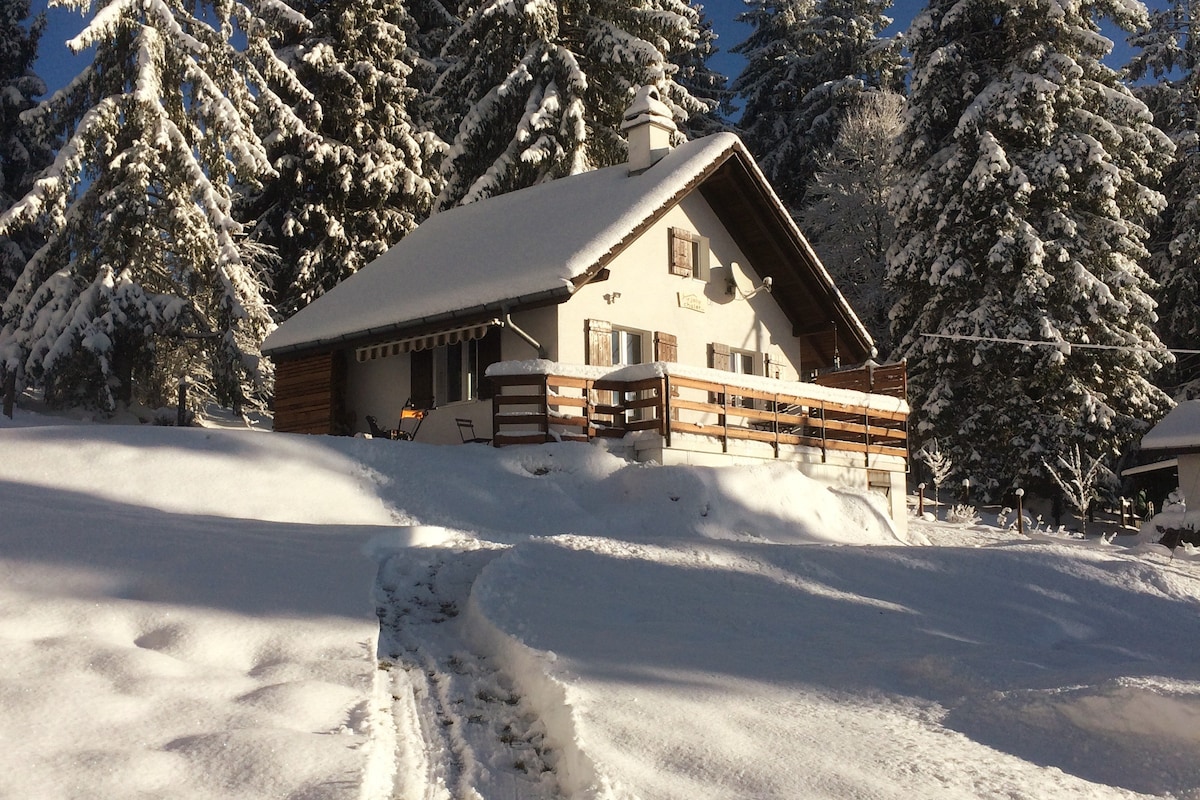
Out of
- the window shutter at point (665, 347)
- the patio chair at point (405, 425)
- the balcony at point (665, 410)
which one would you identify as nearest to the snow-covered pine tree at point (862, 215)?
the window shutter at point (665, 347)

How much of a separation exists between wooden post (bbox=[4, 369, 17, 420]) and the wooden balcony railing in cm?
1165

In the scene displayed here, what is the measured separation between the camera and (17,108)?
3619cm

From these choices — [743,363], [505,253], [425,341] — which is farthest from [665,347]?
[425,341]

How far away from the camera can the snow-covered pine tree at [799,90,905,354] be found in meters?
36.3

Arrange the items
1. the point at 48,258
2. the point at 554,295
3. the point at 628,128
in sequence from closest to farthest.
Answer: the point at 554,295 < the point at 628,128 < the point at 48,258

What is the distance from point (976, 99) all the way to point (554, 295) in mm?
16435

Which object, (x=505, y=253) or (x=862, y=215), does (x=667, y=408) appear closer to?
(x=505, y=253)

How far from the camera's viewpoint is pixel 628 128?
23047 mm

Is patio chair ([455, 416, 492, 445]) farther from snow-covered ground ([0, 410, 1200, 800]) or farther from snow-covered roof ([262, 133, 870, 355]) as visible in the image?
snow-covered ground ([0, 410, 1200, 800])

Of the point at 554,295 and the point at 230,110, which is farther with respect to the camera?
the point at 230,110

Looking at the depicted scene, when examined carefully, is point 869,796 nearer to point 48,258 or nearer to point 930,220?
point 48,258

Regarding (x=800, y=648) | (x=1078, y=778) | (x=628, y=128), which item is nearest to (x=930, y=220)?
(x=628, y=128)

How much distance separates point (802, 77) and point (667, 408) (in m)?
32.2

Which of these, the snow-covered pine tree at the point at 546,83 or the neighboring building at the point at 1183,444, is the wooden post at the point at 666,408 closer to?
the snow-covered pine tree at the point at 546,83
